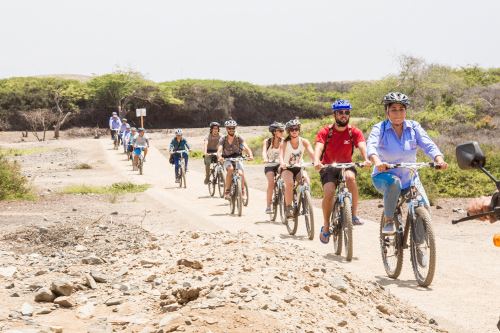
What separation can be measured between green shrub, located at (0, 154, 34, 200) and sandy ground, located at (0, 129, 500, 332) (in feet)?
2.66

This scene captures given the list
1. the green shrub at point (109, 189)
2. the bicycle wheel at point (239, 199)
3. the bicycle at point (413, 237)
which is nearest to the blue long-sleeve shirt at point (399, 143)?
the bicycle at point (413, 237)

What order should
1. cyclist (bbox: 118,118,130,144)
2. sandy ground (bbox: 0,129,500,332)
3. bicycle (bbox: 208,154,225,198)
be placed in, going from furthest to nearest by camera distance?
cyclist (bbox: 118,118,130,144), bicycle (bbox: 208,154,225,198), sandy ground (bbox: 0,129,500,332)

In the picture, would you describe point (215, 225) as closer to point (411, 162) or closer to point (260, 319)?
point (411, 162)

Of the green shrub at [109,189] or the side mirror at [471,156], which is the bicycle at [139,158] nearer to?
the green shrub at [109,189]

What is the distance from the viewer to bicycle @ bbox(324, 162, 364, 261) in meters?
9.55

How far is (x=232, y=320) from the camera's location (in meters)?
5.41

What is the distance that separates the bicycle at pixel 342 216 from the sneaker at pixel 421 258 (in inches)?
60.1

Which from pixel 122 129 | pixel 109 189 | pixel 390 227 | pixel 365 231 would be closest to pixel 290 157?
pixel 365 231

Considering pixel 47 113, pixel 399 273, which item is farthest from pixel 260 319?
pixel 47 113

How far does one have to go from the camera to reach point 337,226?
9.91 m

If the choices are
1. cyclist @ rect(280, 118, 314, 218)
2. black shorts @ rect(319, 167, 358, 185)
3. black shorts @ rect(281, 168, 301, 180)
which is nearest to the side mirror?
black shorts @ rect(319, 167, 358, 185)

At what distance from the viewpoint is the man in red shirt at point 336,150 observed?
9.96m

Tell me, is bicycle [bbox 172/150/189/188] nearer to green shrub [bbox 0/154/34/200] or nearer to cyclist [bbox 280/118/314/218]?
green shrub [bbox 0/154/34/200]

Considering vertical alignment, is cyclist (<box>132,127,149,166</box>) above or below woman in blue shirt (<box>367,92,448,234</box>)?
below
